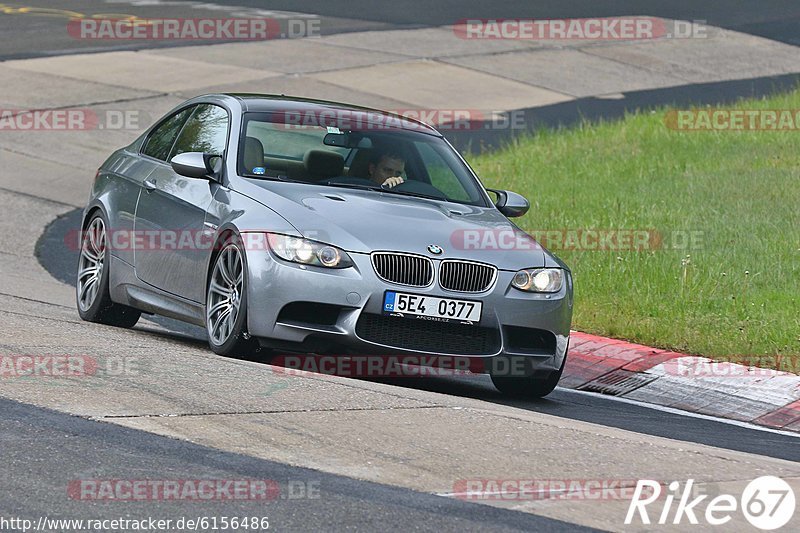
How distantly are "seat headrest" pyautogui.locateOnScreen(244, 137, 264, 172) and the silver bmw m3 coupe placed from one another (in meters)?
0.02

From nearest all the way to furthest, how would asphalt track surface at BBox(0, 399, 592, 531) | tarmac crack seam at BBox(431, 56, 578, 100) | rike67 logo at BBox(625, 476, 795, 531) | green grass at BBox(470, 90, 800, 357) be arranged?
asphalt track surface at BBox(0, 399, 592, 531) < rike67 logo at BBox(625, 476, 795, 531) < green grass at BBox(470, 90, 800, 357) < tarmac crack seam at BBox(431, 56, 578, 100)

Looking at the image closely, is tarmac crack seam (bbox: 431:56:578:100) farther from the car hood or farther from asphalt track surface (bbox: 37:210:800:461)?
the car hood

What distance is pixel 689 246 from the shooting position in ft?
42.8

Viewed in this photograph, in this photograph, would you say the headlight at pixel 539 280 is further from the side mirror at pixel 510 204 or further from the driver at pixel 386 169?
the driver at pixel 386 169


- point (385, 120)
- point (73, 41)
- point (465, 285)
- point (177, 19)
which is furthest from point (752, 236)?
point (177, 19)

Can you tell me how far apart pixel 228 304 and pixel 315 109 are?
1.73m

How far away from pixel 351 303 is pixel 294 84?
15.1 meters

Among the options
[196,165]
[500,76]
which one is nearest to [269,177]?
[196,165]

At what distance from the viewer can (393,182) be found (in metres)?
9.34

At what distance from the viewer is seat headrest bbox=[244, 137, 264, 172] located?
918 centimetres

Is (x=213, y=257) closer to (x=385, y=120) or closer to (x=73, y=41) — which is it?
(x=385, y=120)

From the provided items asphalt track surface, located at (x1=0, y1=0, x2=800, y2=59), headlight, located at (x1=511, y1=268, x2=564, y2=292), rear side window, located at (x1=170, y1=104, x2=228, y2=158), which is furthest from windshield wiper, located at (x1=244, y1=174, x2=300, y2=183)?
asphalt track surface, located at (x1=0, y1=0, x2=800, y2=59)

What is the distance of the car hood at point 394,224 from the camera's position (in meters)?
8.20

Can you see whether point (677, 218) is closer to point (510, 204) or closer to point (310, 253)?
point (510, 204)
